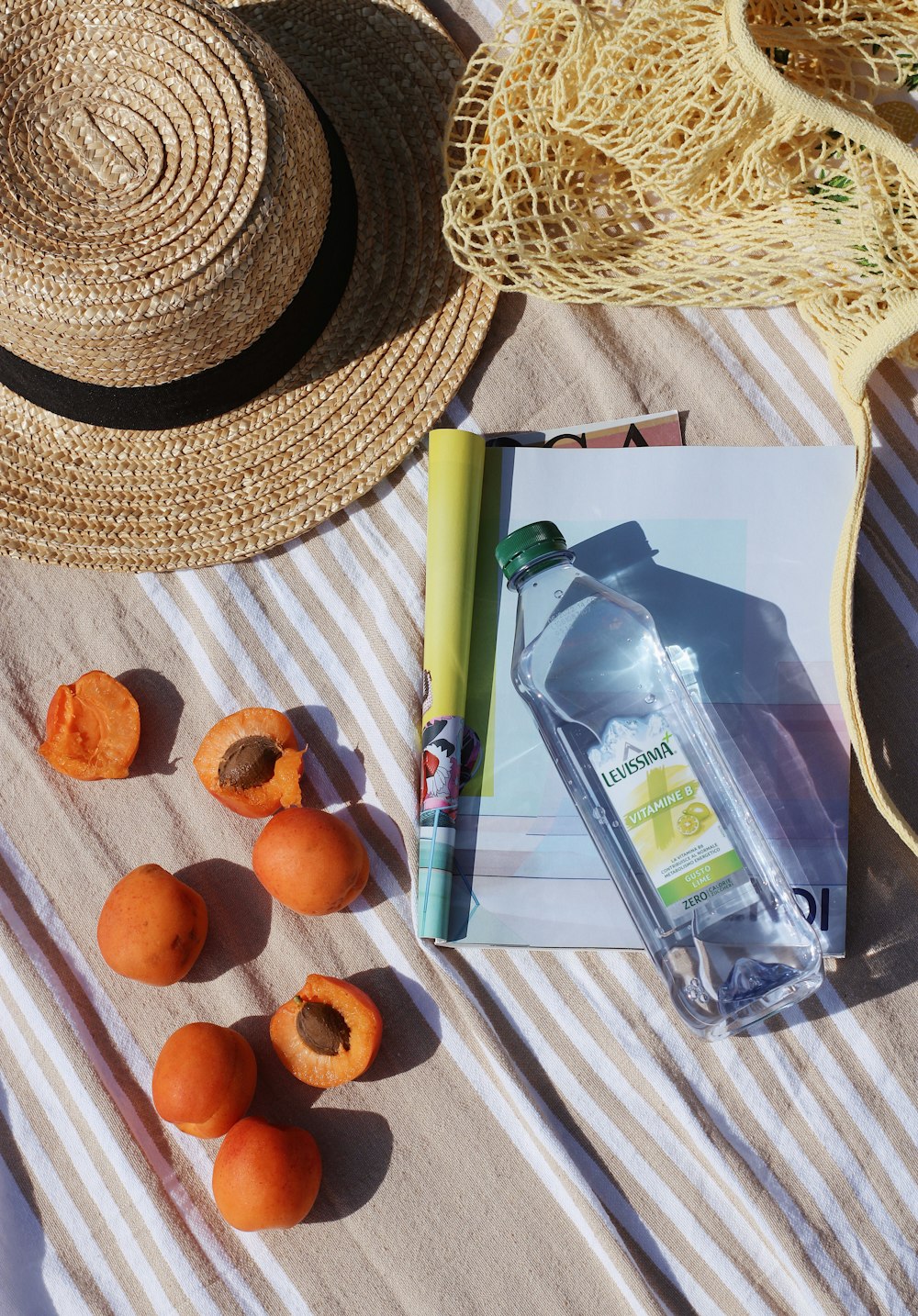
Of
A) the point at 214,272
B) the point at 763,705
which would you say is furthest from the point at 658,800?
the point at 214,272

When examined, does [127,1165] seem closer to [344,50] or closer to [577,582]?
[577,582]

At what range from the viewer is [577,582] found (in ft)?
2.23

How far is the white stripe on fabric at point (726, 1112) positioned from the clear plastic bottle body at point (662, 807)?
23 mm

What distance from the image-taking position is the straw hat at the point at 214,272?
1.83ft

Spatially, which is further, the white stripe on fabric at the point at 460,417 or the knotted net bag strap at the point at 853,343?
the white stripe on fabric at the point at 460,417

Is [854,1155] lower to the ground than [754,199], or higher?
lower

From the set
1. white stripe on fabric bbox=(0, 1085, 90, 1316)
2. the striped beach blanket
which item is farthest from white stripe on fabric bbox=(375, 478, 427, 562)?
white stripe on fabric bbox=(0, 1085, 90, 1316)

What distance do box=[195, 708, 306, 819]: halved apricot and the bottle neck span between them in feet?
0.65

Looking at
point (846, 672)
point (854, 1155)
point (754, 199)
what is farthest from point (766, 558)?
point (854, 1155)

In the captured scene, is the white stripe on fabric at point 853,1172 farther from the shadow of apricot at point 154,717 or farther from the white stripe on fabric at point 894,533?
the shadow of apricot at point 154,717

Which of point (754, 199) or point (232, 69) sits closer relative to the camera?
point (232, 69)

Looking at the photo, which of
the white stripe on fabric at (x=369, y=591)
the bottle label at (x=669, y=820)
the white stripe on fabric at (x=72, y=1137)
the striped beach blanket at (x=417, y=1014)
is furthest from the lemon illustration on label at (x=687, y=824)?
the white stripe on fabric at (x=72, y=1137)

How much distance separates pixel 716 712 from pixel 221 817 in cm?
37

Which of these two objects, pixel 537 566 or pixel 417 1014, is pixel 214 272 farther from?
pixel 417 1014
